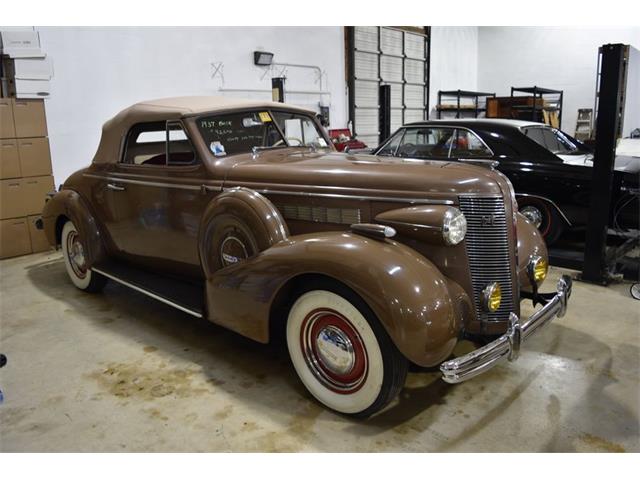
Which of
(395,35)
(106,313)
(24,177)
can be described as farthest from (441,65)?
(106,313)

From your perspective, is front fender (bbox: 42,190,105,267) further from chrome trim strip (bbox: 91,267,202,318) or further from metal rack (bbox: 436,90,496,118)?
metal rack (bbox: 436,90,496,118)

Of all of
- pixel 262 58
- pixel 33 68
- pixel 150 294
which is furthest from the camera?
pixel 262 58

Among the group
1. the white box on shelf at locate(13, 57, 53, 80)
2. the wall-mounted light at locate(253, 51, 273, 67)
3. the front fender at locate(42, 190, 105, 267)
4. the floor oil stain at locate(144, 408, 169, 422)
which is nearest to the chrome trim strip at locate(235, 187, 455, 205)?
the floor oil stain at locate(144, 408, 169, 422)

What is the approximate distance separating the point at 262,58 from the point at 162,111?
5957mm

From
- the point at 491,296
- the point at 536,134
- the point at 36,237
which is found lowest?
the point at 36,237

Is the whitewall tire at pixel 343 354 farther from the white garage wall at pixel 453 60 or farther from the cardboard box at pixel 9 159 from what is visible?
the white garage wall at pixel 453 60

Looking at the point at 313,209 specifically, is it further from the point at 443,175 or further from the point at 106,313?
the point at 106,313

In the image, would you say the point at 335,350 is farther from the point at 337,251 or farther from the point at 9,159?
the point at 9,159

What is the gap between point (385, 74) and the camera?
12805mm

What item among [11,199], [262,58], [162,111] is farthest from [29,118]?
[262,58]

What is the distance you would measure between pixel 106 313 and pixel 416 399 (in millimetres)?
2749

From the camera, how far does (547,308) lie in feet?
8.94

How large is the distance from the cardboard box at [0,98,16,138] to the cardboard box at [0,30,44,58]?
0.57 m

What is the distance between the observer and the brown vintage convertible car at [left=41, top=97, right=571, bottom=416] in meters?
2.39
